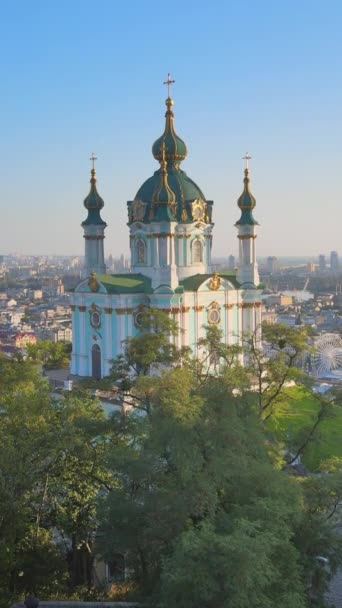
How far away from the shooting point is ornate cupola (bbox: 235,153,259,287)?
23578 mm

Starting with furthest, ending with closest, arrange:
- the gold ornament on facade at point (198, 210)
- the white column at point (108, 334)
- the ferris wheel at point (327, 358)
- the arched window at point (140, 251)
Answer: the ferris wheel at point (327, 358) → the arched window at point (140, 251) → the gold ornament on facade at point (198, 210) → the white column at point (108, 334)

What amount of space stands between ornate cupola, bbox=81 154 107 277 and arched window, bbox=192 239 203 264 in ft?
11.4

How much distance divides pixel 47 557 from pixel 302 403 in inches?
497

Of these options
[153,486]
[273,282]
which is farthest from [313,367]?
[273,282]

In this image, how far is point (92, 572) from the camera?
11.4 meters

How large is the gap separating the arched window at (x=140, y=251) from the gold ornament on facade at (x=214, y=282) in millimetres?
2343

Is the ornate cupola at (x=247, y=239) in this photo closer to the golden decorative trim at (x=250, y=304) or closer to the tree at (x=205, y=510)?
the golden decorative trim at (x=250, y=304)

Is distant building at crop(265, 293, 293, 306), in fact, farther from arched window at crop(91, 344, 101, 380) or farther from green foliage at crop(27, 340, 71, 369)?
arched window at crop(91, 344, 101, 380)

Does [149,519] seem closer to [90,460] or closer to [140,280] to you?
[90,460]

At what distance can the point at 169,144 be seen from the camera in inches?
909

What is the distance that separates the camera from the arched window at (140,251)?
22766 millimetres

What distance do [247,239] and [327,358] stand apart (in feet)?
44.9

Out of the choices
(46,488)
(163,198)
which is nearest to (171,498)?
(46,488)

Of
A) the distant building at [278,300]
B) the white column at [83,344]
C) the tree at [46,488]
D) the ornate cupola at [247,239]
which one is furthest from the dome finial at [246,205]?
the distant building at [278,300]
